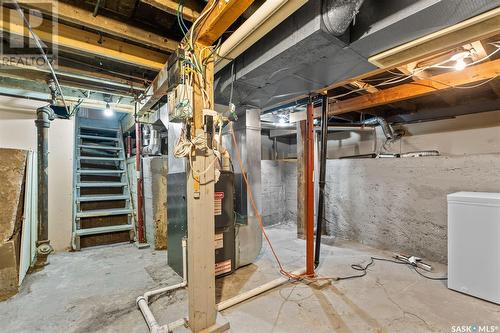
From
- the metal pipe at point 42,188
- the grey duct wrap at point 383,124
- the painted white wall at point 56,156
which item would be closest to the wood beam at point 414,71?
the grey duct wrap at point 383,124

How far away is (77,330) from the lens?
1751mm

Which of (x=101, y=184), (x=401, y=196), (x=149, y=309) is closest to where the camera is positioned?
(x=149, y=309)

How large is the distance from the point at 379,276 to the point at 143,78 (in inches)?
139

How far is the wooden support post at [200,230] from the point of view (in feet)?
5.36

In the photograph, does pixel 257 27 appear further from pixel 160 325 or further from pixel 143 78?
pixel 160 325


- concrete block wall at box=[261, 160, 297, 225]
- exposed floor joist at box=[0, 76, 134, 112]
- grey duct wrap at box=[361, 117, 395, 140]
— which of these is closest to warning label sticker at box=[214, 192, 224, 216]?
exposed floor joist at box=[0, 76, 134, 112]

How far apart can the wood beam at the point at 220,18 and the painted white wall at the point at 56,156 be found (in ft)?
10.8

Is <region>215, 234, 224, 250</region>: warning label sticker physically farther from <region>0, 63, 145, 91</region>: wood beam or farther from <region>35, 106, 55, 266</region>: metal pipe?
<region>35, 106, 55, 266</region>: metal pipe

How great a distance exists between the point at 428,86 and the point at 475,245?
169cm

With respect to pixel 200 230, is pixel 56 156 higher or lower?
higher

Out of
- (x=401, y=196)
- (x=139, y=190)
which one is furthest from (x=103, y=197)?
(x=401, y=196)

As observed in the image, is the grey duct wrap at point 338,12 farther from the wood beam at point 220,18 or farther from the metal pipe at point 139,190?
the metal pipe at point 139,190

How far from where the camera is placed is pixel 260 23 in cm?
137

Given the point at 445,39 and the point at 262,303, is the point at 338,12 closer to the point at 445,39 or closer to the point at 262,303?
the point at 445,39
